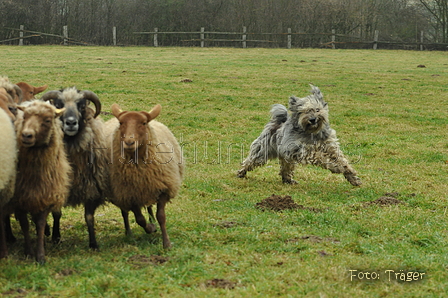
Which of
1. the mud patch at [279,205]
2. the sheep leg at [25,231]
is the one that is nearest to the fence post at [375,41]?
the mud patch at [279,205]

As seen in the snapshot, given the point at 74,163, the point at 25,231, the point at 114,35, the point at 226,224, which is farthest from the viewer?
the point at 114,35

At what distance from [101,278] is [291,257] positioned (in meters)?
2.07

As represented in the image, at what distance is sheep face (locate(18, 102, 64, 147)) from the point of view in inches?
221

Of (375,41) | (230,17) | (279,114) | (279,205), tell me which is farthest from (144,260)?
(230,17)

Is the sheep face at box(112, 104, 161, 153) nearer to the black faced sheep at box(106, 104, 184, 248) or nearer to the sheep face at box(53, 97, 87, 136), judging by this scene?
the black faced sheep at box(106, 104, 184, 248)

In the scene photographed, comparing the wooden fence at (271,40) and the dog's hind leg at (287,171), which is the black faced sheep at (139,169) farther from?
the wooden fence at (271,40)

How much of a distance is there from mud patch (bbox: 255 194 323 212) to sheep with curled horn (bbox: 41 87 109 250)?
2597 millimetres

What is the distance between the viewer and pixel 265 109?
17.9 metres

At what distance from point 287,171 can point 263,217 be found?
271cm

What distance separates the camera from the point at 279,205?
27.2ft

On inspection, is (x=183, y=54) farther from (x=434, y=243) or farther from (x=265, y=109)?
(x=434, y=243)

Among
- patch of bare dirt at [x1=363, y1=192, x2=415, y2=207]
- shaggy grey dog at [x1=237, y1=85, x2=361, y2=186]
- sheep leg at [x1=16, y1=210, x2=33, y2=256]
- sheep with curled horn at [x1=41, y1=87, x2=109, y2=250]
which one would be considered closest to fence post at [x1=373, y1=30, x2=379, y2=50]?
shaggy grey dog at [x1=237, y1=85, x2=361, y2=186]

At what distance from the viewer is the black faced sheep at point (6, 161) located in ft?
18.5

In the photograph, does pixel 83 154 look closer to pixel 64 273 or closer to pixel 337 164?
pixel 64 273
